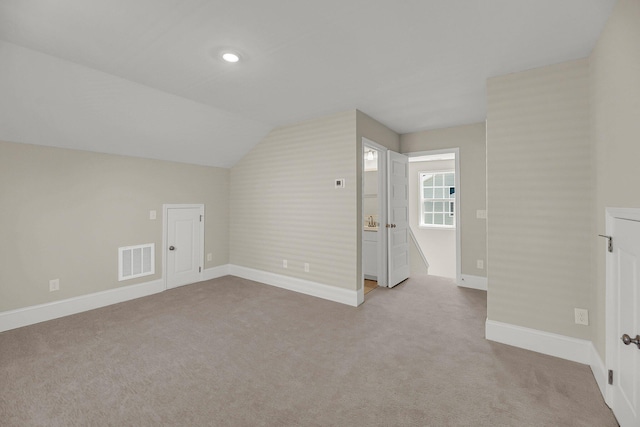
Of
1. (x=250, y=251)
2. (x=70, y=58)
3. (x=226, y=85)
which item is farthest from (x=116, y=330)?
(x=226, y=85)

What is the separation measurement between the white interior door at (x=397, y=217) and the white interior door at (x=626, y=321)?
2.76 m

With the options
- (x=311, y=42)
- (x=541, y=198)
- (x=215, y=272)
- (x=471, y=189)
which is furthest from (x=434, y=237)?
(x=311, y=42)

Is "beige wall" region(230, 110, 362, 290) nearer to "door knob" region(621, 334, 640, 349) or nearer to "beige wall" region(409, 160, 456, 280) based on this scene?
"door knob" region(621, 334, 640, 349)

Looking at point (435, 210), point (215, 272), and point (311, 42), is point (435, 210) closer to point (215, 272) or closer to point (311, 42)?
point (215, 272)

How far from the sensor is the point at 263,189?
4.78 m

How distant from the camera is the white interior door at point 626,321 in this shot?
151 cm

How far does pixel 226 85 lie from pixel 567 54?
325cm

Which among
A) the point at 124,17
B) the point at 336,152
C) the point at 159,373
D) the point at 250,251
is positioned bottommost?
the point at 159,373

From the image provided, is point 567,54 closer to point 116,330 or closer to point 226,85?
point 226,85

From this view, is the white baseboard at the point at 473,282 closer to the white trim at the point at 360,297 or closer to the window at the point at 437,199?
the white trim at the point at 360,297

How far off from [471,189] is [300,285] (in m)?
3.16

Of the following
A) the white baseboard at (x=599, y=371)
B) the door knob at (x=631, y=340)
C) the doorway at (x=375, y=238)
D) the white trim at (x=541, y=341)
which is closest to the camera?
the door knob at (x=631, y=340)

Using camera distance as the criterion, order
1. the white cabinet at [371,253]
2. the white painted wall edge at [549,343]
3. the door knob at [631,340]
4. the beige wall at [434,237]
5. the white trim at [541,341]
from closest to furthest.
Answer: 1. the door knob at [631,340]
2. the white painted wall edge at [549,343]
3. the white trim at [541,341]
4. the white cabinet at [371,253]
5. the beige wall at [434,237]

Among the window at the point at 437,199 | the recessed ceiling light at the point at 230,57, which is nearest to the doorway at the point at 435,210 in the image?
the window at the point at 437,199
